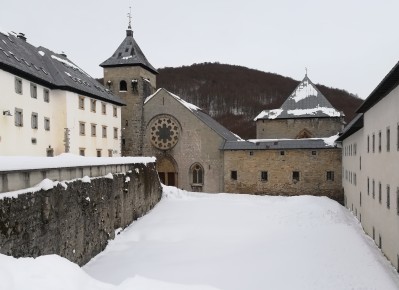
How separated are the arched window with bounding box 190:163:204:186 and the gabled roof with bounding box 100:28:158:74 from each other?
41.0 feet

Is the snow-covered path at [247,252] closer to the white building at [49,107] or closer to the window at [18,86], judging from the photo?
the white building at [49,107]

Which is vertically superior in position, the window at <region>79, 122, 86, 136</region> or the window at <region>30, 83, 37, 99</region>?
the window at <region>30, 83, 37, 99</region>

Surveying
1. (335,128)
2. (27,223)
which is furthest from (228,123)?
(27,223)

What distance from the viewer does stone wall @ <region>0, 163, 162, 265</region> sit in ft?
29.3

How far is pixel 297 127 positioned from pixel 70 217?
96.7ft

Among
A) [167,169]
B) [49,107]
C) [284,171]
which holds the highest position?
[49,107]

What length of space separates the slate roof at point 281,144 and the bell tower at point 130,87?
9743mm

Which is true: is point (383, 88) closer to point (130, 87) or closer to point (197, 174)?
point (197, 174)

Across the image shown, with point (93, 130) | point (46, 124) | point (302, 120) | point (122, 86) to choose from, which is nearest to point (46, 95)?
point (46, 124)

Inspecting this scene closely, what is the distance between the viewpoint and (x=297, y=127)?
121ft

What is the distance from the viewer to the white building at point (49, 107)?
20347mm

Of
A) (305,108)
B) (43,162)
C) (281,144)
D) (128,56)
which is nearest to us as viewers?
(43,162)

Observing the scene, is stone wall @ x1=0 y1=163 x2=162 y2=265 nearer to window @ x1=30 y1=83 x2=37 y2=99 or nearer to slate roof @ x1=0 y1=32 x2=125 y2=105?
window @ x1=30 y1=83 x2=37 y2=99

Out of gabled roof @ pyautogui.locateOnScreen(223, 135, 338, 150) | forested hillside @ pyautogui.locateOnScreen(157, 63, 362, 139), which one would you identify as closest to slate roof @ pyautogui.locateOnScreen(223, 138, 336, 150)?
gabled roof @ pyautogui.locateOnScreen(223, 135, 338, 150)
